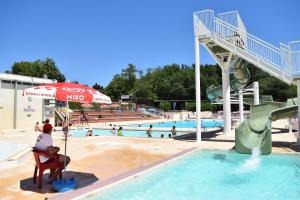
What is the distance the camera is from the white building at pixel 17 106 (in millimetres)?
24656

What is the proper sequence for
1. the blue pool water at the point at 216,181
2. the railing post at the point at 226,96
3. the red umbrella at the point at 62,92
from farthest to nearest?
the railing post at the point at 226,96 → the red umbrella at the point at 62,92 → the blue pool water at the point at 216,181

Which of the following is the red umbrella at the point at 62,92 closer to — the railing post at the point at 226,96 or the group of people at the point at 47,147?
the group of people at the point at 47,147

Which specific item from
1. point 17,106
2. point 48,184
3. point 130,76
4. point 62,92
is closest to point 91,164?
point 48,184

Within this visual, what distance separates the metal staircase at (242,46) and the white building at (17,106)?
1723 centimetres

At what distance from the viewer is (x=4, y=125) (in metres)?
24.8

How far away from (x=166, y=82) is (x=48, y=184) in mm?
65426

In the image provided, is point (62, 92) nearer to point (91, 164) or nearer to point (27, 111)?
point (91, 164)

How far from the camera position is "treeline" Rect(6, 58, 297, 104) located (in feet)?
191

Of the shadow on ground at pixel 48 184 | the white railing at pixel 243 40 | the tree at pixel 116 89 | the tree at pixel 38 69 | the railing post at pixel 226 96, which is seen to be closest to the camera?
the shadow on ground at pixel 48 184

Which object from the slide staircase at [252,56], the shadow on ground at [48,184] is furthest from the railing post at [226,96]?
the shadow on ground at [48,184]

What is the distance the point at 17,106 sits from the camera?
84.0 ft

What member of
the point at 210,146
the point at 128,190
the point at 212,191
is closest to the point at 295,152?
the point at 210,146

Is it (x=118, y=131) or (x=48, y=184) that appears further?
(x=118, y=131)

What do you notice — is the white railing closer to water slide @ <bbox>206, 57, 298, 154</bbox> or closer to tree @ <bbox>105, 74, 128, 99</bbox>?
water slide @ <bbox>206, 57, 298, 154</bbox>
